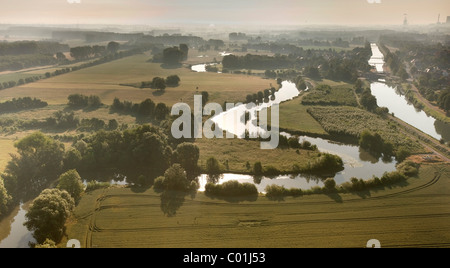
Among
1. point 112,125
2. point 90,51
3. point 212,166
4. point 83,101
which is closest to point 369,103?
point 212,166

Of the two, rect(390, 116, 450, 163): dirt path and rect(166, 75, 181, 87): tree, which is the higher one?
rect(166, 75, 181, 87): tree

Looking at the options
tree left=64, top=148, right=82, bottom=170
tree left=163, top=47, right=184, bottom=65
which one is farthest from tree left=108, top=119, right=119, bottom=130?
tree left=163, top=47, right=184, bottom=65

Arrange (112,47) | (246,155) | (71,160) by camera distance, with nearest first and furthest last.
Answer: (71,160) → (246,155) → (112,47)

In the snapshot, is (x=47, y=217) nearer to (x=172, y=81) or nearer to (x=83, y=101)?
(x=83, y=101)

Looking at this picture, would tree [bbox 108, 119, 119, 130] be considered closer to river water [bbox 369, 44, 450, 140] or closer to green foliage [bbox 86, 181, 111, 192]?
green foliage [bbox 86, 181, 111, 192]

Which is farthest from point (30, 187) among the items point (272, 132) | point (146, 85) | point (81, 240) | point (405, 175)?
point (146, 85)

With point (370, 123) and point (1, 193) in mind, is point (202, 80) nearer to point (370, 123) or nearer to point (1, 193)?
point (370, 123)
